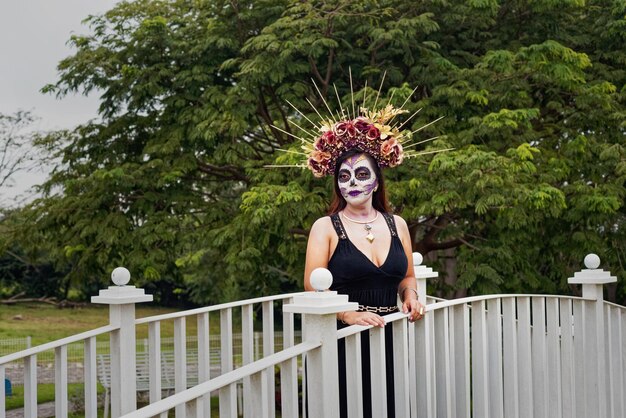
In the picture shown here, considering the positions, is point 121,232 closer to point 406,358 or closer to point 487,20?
point 487,20

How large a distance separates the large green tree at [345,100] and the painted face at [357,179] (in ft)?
16.2

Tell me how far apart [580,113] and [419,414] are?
24.9 feet

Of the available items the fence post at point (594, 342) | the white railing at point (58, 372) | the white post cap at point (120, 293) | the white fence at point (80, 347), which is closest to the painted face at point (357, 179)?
the white post cap at point (120, 293)

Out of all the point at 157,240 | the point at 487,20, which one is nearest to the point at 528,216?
the point at 487,20

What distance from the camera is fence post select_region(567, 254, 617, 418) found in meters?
4.36

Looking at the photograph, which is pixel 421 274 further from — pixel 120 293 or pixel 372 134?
pixel 120 293

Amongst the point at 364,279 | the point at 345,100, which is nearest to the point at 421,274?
the point at 364,279

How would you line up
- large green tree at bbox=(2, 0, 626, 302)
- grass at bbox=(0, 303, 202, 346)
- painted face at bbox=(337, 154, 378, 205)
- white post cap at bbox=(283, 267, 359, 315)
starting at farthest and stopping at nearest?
1. grass at bbox=(0, 303, 202, 346)
2. large green tree at bbox=(2, 0, 626, 302)
3. painted face at bbox=(337, 154, 378, 205)
4. white post cap at bbox=(283, 267, 359, 315)

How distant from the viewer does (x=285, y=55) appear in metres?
9.13

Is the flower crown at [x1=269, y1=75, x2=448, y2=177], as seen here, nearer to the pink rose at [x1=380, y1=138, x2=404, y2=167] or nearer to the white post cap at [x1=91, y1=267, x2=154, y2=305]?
the pink rose at [x1=380, y1=138, x2=404, y2=167]

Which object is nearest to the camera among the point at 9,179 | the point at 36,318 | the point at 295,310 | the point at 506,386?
the point at 295,310

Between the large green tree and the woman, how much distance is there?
16.0ft

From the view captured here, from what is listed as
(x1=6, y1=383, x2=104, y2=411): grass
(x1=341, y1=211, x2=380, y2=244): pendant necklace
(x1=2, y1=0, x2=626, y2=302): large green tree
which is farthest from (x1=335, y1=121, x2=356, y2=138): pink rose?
(x1=6, y1=383, x2=104, y2=411): grass

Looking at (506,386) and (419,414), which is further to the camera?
(506,386)
